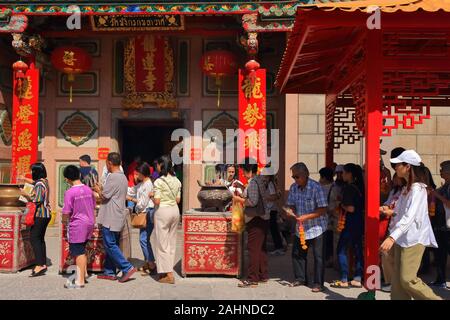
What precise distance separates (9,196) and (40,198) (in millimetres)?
672

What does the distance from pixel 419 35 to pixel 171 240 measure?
134 inches

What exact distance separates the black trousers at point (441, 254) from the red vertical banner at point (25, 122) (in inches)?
270

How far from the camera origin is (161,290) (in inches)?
225

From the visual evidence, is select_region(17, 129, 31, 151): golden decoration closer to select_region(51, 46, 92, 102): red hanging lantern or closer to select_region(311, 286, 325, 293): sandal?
select_region(51, 46, 92, 102): red hanging lantern

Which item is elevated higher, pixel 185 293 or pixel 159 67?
pixel 159 67

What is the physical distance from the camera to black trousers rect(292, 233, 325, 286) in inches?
225

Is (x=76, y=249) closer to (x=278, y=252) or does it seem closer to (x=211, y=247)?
(x=211, y=247)

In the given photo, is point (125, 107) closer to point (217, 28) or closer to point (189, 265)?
point (217, 28)

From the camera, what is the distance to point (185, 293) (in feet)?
18.3

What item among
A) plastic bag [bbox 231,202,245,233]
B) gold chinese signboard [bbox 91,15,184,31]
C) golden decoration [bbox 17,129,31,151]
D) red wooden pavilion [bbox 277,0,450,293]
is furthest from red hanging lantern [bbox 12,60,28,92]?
plastic bag [bbox 231,202,245,233]

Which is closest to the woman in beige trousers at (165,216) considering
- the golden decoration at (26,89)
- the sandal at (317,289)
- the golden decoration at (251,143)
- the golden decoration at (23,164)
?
the sandal at (317,289)

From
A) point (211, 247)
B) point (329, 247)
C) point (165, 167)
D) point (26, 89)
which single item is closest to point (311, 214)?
point (211, 247)

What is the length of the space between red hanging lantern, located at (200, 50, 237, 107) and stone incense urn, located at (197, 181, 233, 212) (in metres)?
3.84

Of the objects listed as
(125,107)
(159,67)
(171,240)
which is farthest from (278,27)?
(171,240)
